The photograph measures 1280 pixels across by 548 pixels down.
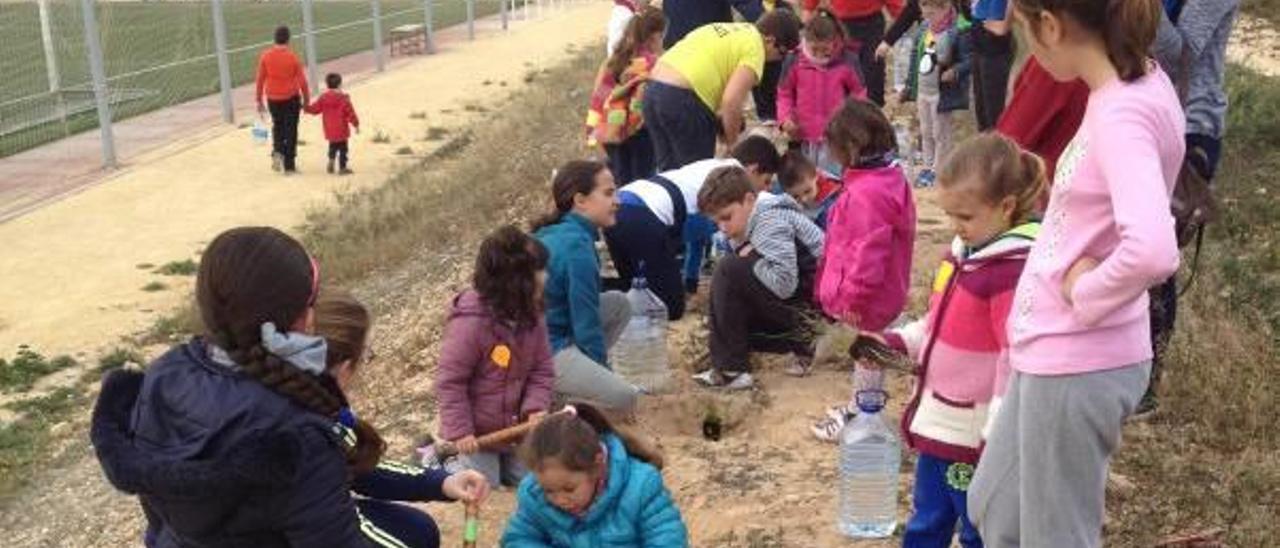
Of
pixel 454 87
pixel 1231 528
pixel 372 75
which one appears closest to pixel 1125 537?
pixel 1231 528

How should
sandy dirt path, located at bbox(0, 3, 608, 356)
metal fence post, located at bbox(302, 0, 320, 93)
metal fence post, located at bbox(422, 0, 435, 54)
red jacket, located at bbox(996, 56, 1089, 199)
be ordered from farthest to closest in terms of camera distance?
metal fence post, located at bbox(422, 0, 435, 54)
metal fence post, located at bbox(302, 0, 320, 93)
sandy dirt path, located at bbox(0, 3, 608, 356)
red jacket, located at bbox(996, 56, 1089, 199)

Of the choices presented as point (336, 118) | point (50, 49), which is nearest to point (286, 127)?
point (336, 118)

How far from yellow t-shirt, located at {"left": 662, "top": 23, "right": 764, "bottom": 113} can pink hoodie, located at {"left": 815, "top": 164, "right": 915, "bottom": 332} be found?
2.29 meters

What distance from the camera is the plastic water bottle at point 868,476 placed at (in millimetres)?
4340

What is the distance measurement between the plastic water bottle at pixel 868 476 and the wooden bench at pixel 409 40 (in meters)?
24.8

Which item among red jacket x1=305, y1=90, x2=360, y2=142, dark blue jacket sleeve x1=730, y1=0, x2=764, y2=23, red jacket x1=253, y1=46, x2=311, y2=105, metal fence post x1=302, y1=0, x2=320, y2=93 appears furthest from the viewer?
metal fence post x1=302, y1=0, x2=320, y2=93

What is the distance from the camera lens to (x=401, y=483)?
3.73m

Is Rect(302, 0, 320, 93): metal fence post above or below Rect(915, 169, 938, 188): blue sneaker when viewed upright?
below

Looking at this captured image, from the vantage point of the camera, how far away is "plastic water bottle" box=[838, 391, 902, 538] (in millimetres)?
4340

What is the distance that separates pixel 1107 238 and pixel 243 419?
1706 millimetres

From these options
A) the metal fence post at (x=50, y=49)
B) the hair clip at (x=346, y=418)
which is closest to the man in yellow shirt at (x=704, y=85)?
the hair clip at (x=346, y=418)

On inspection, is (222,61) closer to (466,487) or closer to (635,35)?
(635,35)

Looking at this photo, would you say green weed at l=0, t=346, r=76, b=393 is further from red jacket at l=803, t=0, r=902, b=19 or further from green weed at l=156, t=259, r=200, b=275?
red jacket at l=803, t=0, r=902, b=19

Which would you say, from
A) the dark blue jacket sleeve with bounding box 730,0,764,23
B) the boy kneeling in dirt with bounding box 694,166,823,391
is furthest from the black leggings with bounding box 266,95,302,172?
the boy kneeling in dirt with bounding box 694,166,823,391
